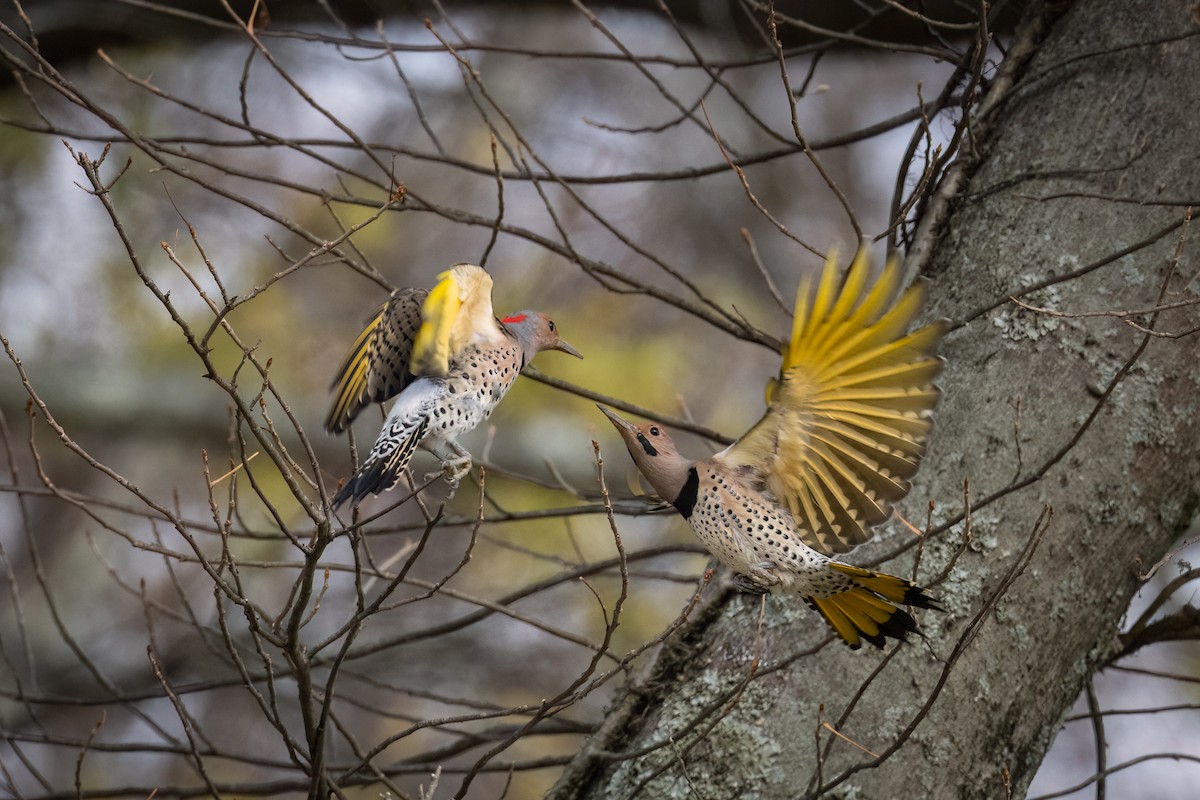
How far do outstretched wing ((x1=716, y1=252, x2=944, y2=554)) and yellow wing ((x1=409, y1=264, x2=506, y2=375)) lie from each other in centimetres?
63

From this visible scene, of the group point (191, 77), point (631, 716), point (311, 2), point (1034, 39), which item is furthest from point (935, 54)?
point (191, 77)

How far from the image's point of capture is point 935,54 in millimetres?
3168

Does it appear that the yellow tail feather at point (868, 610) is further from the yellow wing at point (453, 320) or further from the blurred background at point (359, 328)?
the blurred background at point (359, 328)

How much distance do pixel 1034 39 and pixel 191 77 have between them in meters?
5.42

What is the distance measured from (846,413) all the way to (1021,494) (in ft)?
1.67

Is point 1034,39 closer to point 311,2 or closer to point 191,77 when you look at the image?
point 311,2

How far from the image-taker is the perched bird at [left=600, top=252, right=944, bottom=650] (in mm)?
2357

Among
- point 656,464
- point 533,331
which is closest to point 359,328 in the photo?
point 533,331

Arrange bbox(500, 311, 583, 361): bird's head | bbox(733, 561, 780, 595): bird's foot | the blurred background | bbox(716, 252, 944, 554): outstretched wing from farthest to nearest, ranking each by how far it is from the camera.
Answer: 1. the blurred background
2. bbox(500, 311, 583, 361): bird's head
3. bbox(733, 561, 780, 595): bird's foot
4. bbox(716, 252, 944, 554): outstretched wing

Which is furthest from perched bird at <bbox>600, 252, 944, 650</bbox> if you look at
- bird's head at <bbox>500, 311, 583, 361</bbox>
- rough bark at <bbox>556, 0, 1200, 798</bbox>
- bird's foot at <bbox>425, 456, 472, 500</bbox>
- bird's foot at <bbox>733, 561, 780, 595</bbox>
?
bird's head at <bbox>500, 311, 583, 361</bbox>

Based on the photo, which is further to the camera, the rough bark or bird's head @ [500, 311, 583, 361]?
bird's head @ [500, 311, 583, 361]

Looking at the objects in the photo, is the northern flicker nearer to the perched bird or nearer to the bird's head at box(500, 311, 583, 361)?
the bird's head at box(500, 311, 583, 361)

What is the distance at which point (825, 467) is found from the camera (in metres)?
2.60

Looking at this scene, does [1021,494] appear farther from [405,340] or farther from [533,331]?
[405,340]
